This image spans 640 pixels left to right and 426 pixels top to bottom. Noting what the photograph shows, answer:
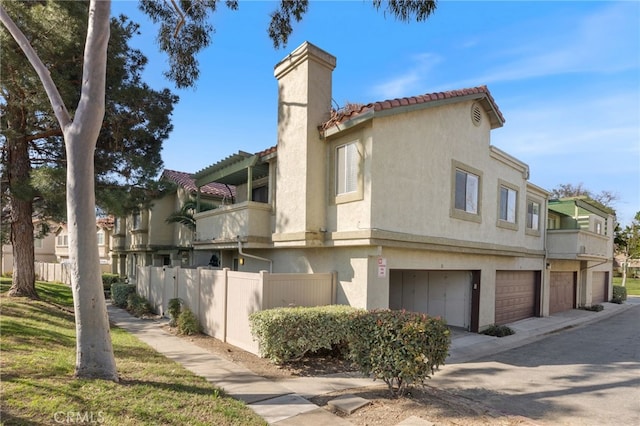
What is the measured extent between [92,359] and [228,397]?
2357 mm

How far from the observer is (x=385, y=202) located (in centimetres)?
941

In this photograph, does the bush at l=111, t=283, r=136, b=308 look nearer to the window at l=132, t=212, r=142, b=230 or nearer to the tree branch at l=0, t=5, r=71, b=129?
the window at l=132, t=212, r=142, b=230

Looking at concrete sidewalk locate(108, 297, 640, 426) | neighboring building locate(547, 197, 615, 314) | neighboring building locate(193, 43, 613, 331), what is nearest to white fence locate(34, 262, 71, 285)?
concrete sidewalk locate(108, 297, 640, 426)

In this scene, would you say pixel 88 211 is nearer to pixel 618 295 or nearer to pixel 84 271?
pixel 84 271

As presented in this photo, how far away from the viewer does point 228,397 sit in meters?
6.11

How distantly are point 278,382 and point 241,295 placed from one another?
3.10 metres

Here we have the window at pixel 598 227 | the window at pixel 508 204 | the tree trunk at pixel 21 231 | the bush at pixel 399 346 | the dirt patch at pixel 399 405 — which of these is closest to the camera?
the dirt patch at pixel 399 405

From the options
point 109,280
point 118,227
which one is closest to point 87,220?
point 109,280

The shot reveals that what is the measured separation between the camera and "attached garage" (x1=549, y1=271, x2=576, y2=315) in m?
18.8

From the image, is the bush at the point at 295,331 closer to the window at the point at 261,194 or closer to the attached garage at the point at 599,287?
the window at the point at 261,194

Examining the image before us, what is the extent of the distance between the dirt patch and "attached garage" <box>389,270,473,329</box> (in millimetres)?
6930

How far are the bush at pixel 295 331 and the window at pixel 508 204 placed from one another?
9256mm

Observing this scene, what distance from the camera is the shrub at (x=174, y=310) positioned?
41.4ft

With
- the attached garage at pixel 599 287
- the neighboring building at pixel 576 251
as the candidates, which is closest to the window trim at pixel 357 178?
the neighboring building at pixel 576 251
